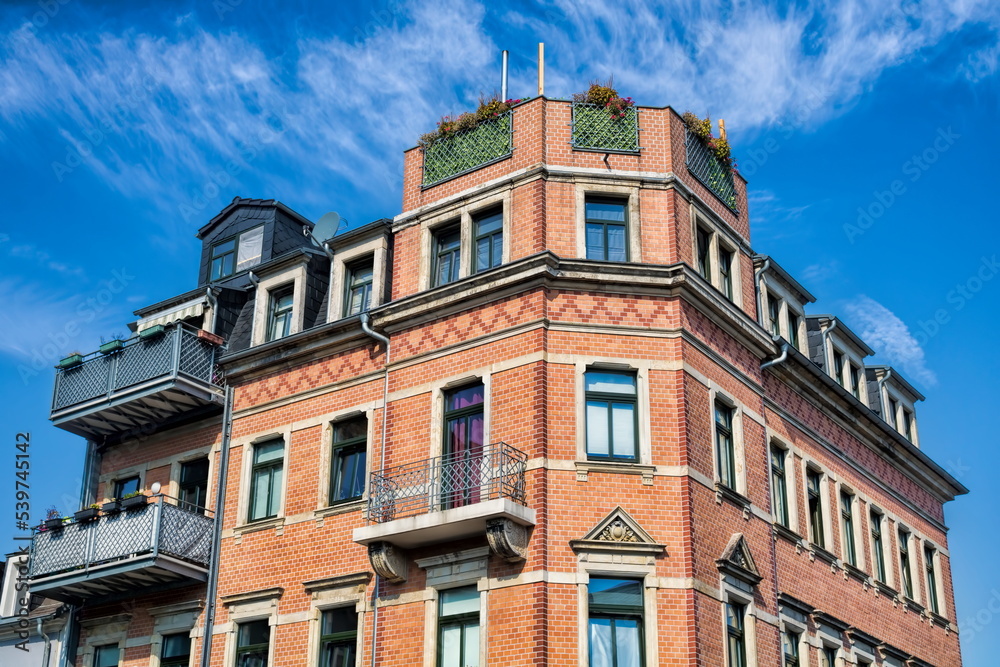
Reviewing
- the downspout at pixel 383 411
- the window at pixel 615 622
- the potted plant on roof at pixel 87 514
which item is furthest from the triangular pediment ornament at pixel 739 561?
the potted plant on roof at pixel 87 514

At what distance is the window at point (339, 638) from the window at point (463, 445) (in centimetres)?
312

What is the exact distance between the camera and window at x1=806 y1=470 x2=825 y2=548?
26.4 m

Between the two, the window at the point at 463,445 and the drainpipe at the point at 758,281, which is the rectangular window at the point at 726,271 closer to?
the drainpipe at the point at 758,281

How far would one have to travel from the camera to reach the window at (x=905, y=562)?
99.0ft

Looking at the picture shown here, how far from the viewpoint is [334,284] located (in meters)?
26.1

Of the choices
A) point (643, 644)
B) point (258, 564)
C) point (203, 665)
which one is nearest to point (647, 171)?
point (643, 644)

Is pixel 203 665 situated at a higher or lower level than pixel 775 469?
lower

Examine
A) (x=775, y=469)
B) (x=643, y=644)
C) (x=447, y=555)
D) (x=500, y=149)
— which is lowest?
(x=643, y=644)

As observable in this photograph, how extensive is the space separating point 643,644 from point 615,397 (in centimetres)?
430

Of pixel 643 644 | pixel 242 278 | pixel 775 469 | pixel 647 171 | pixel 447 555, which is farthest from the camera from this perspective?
pixel 242 278

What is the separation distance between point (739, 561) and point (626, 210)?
684 centimetres

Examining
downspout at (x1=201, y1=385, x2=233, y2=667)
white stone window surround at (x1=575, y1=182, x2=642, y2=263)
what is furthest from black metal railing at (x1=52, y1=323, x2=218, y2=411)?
white stone window surround at (x1=575, y1=182, x2=642, y2=263)

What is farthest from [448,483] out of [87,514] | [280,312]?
[87,514]

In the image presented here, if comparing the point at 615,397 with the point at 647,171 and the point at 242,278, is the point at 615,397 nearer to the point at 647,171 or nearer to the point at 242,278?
the point at 647,171
